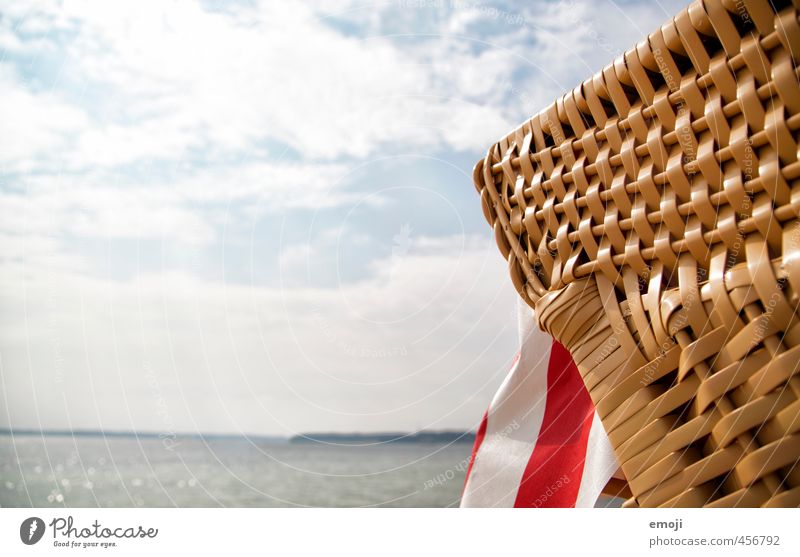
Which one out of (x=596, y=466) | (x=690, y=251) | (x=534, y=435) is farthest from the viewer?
(x=534, y=435)

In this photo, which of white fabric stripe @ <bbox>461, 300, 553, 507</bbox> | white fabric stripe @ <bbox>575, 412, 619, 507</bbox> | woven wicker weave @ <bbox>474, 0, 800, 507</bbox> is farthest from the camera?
white fabric stripe @ <bbox>461, 300, 553, 507</bbox>

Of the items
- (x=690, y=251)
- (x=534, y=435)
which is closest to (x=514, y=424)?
(x=534, y=435)

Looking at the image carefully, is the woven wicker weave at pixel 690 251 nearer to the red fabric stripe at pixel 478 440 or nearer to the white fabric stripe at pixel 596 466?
the white fabric stripe at pixel 596 466

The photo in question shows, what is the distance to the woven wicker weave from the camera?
41 cm

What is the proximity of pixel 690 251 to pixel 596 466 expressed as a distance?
244 mm

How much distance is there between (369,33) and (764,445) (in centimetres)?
76

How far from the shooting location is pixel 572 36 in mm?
734

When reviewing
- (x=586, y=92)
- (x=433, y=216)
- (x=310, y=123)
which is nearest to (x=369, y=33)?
(x=310, y=123)

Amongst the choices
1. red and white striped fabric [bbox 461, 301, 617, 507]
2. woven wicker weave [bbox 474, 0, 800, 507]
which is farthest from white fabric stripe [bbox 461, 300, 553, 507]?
woven wicker weave [bbox 474, 0, 800, 507]
